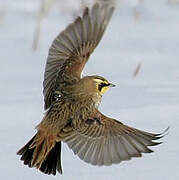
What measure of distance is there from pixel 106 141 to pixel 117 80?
116 inches

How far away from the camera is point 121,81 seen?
22.9ft

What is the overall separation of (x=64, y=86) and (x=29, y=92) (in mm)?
1969

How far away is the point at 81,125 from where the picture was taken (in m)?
4.21

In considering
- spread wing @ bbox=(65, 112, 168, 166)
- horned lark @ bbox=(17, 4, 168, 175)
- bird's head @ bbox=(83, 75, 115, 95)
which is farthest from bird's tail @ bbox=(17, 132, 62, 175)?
bird's head @ bbox=(83, 75, 115, 95)

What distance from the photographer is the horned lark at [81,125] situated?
4012 mm

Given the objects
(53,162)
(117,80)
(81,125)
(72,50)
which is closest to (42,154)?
(53,162)

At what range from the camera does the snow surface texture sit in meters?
4.26

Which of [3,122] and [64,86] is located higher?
[64,86]

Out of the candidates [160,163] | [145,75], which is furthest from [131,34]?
[160,163]

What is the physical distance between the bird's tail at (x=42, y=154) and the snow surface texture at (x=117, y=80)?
0.26 feet

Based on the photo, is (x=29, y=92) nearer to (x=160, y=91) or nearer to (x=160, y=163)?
(x=160, y=91)

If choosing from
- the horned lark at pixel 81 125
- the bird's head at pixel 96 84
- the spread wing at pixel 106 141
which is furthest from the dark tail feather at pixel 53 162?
the bird's head at pixel 96 84

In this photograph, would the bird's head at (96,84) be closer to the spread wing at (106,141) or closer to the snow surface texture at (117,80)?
the spread wing at (106,141)

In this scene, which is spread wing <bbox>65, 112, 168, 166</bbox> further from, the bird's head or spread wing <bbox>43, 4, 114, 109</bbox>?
spread wing <bbox>43, 4, 114, 109</bbox>
